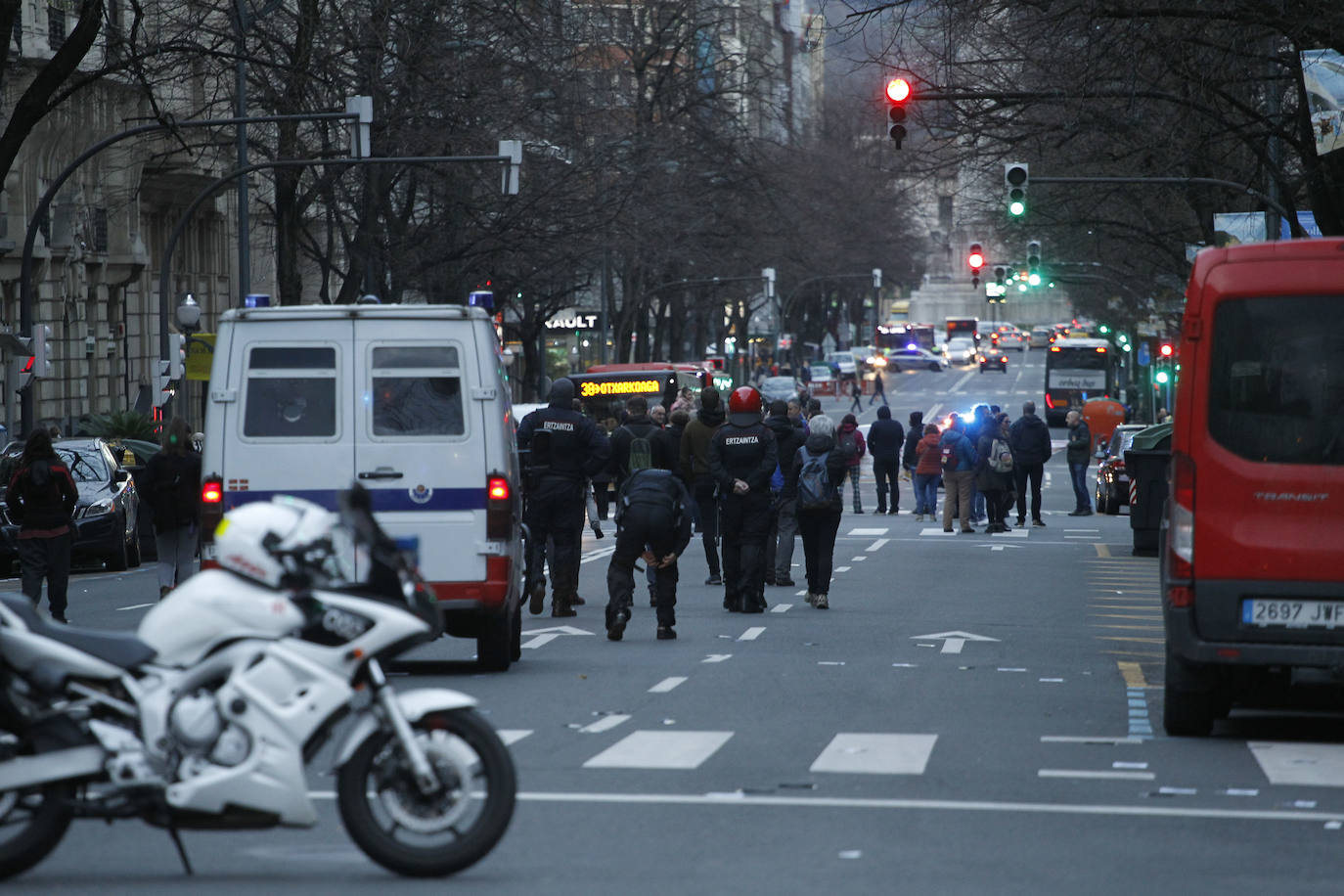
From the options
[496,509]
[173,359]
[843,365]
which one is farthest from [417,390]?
[843,365]

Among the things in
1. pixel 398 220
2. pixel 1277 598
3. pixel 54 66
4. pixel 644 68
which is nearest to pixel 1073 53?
pixel 54 66

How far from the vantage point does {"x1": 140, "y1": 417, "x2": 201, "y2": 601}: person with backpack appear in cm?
1870

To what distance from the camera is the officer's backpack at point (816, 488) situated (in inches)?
750

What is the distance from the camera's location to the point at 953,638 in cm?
1689

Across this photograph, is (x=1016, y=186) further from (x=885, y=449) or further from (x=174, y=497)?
(x=174, y=497)

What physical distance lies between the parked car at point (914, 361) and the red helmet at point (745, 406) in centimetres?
11522

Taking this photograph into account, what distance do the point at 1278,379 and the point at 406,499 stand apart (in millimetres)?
5242

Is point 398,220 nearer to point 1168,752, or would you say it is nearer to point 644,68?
point 644,68

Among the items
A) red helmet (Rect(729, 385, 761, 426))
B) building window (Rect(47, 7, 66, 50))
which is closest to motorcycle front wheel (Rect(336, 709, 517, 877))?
red helmet (Rect(729, 385, 761, 426))

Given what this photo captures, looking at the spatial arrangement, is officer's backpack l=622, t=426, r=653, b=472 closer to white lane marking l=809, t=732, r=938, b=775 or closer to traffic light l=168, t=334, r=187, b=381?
white lane marking l=809, t=732, r=938, b=775

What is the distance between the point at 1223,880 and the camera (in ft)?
24.3

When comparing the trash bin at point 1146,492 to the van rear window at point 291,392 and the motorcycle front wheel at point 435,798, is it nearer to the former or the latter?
the van rear window at point 291,392

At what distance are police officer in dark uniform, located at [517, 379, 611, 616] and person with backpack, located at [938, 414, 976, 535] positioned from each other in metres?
15.8

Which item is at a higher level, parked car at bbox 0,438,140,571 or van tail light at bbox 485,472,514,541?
van tail light at bbox 485,472,514,541
